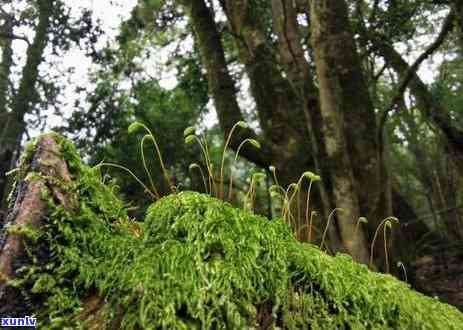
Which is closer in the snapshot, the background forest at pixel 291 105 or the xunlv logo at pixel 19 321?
the xunlv logo at pixel 19 321

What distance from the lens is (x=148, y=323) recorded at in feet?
3.18

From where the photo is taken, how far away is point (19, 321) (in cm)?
99

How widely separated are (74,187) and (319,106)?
306cm

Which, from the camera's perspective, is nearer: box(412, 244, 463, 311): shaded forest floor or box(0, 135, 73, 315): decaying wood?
box(0, 135, 73, 315): decaying wood

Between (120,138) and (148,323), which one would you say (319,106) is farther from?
(120,138)

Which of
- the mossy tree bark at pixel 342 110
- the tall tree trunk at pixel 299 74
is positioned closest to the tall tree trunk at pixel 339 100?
the mossy tree bark at pixel 342 110

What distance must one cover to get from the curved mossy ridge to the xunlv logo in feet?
0.07

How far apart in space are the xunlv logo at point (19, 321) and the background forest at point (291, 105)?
679 mm

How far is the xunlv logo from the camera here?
3.23 feet

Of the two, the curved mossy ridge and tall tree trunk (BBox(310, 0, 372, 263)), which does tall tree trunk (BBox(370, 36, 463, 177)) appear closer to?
tall tree trunk (BBox(310, 0, 372, 263))

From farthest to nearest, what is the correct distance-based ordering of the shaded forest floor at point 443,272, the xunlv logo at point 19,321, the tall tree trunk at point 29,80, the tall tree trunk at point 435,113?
the tall tree trunk at point 29,80
the tall tree trunk at point 435,113
the shaded forest floor at point 443,272
the xunlv logo at point 19,321

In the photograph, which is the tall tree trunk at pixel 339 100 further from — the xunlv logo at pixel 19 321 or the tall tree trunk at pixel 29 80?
the tall tree trunk at pixel 29 80

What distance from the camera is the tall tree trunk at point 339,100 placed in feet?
11.0

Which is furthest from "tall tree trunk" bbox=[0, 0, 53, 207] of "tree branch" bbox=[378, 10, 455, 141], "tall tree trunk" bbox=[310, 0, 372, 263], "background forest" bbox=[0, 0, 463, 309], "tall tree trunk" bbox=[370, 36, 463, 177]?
"tree branch" bbox=[378, 10, 455, 141]
